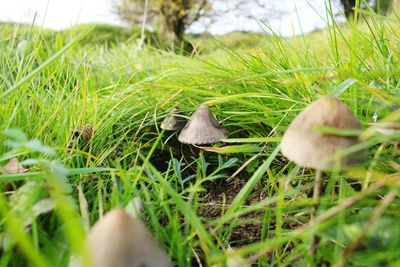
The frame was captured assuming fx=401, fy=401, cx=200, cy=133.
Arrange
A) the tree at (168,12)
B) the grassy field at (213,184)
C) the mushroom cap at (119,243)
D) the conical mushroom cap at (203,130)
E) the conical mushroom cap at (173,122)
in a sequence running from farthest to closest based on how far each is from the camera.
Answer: the tree at (168,12), the conical mushroom cap at (173,122), the conical mushroom cap at (203,130), the grassy field at (213,184), the mushroom cap at (119,243)

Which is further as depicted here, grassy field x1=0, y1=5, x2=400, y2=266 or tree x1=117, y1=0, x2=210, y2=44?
tree x1=117, y1=0, x2=210, y2=44

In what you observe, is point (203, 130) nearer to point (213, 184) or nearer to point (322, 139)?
point (213, 184)

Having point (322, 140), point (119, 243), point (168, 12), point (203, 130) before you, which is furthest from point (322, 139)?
point (168, 12)

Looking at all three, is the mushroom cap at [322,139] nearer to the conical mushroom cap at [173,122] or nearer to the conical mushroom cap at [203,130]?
the conical mushroom cap at [203,130]

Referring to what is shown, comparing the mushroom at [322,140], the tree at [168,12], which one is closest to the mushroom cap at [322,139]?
the mushroom at [322,140]

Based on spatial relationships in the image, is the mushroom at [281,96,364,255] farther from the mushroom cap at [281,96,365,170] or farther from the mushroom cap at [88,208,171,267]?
the mushroom cap at [88,208,171,267]

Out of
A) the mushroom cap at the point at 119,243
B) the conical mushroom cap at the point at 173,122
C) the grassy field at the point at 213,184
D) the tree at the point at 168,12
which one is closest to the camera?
the mushroom cap at the point at 119,243

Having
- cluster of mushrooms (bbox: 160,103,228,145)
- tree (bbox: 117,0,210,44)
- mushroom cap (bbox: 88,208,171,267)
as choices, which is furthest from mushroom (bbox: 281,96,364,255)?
tree (bbox: 117,0,210,44)

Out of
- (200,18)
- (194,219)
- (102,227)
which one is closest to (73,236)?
(102,227)
